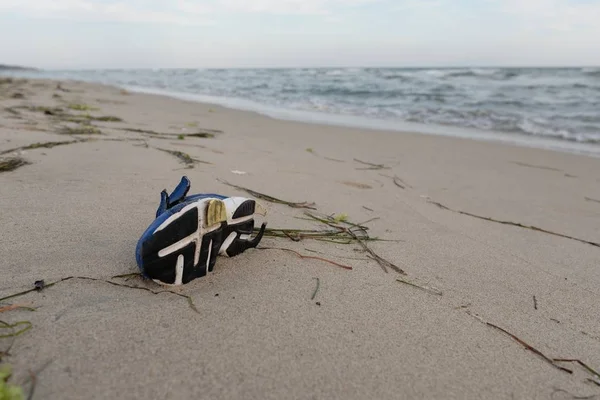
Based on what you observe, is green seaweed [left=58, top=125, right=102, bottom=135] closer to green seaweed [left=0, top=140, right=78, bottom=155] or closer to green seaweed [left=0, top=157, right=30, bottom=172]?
green seaweed [left=0, top=140, right=78, bottom=155]

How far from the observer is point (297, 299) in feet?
4.41

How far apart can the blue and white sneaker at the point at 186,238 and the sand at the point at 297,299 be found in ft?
0.24

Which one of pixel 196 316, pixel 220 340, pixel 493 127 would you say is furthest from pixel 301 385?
pixel 493 127

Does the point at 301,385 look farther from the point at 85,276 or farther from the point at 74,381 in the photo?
the point at 85,276

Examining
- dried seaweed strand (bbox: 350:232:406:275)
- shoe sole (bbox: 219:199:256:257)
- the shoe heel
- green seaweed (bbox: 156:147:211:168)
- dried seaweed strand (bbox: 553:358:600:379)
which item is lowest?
dried seaweed strand (bbox: 553:358:600:379)

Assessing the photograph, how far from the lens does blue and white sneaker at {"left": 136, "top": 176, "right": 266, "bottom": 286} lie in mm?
1220

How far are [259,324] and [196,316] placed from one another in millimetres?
174

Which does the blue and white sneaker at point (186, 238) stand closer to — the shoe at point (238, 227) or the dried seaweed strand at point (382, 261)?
the shoe at point (238, 227)

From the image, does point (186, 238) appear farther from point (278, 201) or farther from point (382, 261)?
point (278, 201)

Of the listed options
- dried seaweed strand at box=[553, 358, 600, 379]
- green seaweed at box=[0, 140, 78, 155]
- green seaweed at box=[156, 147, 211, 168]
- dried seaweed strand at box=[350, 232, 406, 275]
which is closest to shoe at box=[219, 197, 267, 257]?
dried seaweed strand at box=[350, 232, 406, 275]

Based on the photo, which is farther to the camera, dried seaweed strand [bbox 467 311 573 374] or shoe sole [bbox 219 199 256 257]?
shoe sole [bbox 219 199 256 257]

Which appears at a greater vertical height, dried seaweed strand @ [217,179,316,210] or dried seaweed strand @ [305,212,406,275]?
dried seaweed strand @ [217,179,316,210]

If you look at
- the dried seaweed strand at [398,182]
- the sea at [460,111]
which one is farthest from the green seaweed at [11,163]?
the sea at [460,111]

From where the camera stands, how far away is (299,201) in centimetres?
239
